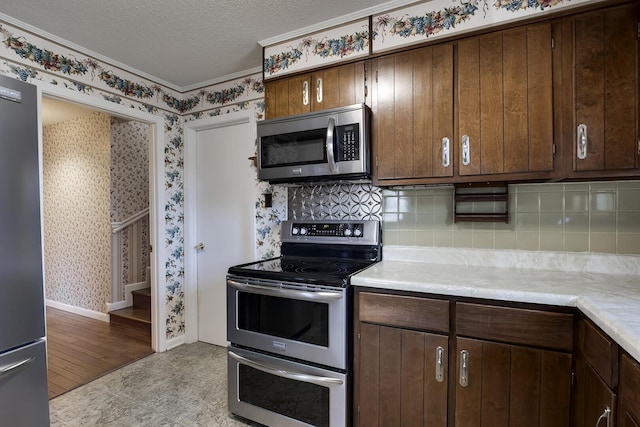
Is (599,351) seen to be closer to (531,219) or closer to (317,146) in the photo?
(531,219)

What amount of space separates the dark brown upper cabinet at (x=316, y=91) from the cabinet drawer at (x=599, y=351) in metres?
1.50

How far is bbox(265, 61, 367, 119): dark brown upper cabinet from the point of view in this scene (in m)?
1.88

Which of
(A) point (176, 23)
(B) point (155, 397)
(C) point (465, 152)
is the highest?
(A) point (176, 23)

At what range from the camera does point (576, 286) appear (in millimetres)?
1339

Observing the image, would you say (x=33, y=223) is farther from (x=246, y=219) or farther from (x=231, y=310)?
(x=246, y=219)

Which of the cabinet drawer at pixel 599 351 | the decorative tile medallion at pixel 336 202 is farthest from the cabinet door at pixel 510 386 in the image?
the decorative tile medallion at pixel 336 202

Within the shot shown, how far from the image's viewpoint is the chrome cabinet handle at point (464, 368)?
1.35 meters

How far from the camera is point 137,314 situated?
3434 mm

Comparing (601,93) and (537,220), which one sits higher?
(601,93)

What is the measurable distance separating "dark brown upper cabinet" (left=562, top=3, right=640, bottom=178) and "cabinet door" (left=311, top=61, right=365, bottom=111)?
993 millimetres

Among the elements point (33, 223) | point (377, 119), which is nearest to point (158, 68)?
point (33, 223)

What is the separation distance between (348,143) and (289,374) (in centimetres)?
129

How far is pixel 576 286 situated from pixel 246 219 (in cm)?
220

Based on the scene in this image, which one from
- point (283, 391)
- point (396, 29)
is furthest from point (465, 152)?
point (283, 391)
